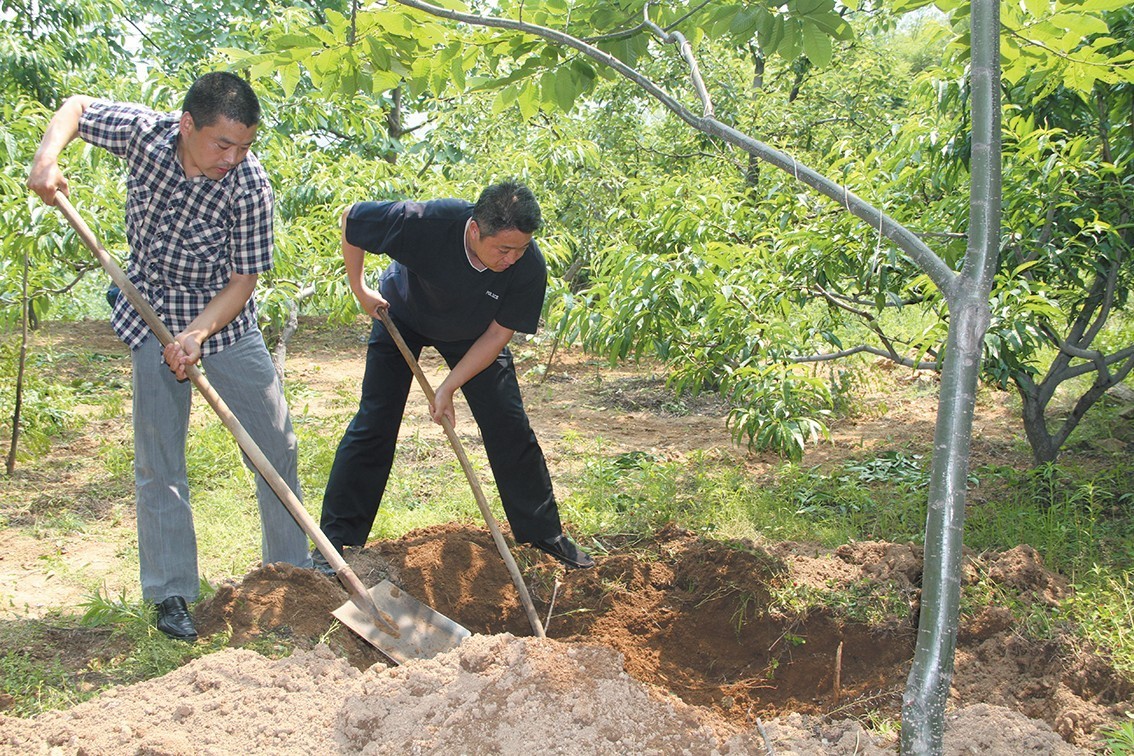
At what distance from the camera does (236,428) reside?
2.96 m

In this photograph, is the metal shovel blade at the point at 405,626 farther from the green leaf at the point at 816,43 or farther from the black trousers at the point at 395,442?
the green leaf at the point at 816,43

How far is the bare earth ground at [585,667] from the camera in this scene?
2.52m

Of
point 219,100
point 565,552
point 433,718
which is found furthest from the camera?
point 565,552

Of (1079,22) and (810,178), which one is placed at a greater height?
(1079,22)

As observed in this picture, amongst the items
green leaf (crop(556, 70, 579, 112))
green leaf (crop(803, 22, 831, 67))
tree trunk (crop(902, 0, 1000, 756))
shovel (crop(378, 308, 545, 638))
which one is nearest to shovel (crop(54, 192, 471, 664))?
shovel (crop(378, 308, 545, 638))

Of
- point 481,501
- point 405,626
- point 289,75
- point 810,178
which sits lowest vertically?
point 405,626

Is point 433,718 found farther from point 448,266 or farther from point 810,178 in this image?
point 810,178

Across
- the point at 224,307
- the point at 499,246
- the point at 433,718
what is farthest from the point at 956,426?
the point at 224,307

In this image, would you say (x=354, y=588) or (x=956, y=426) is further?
(x=354, y=588)

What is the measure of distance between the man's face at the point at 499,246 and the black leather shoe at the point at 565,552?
115 centimetres

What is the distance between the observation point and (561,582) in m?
3.81

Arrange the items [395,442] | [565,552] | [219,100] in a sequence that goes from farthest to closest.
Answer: [565,552] → [395,442] → [219,100]

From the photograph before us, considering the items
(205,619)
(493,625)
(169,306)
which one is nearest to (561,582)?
Result: (493,625)

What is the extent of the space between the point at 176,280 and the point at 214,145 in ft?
1.67
